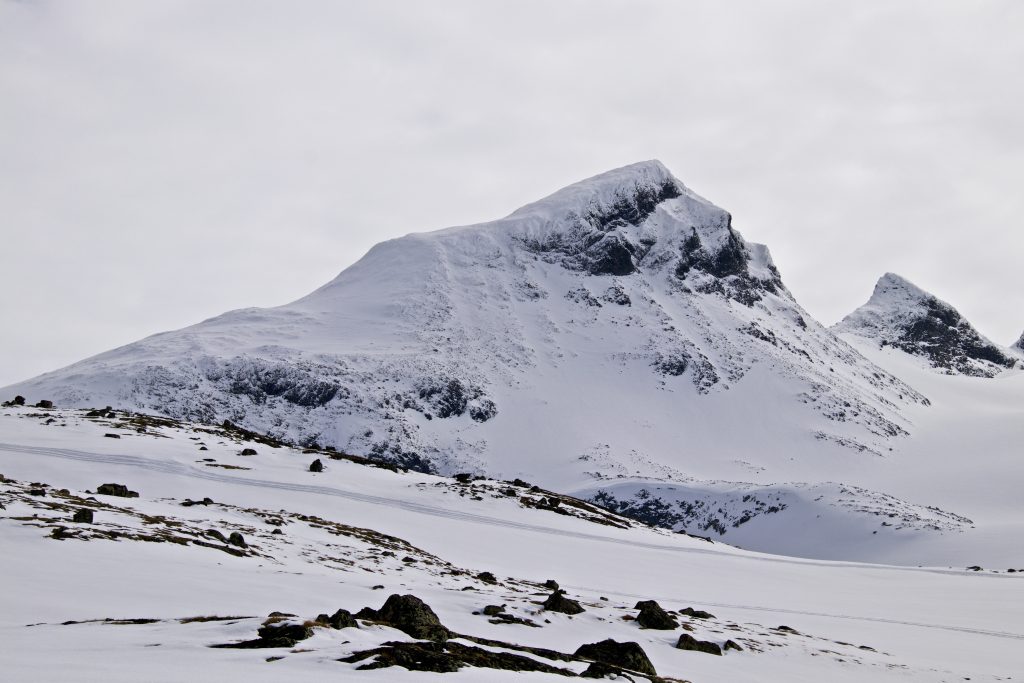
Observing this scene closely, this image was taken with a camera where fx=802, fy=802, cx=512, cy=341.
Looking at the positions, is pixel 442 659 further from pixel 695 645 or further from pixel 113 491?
pixel 113 491

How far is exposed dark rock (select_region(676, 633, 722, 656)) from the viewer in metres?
19.5

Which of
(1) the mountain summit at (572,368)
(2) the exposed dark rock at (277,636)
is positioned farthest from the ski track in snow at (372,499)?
(1) the mountain summit at (572,368)

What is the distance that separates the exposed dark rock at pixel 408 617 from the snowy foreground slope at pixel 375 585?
0.07 meters

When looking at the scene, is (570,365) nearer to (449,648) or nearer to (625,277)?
(625,277)

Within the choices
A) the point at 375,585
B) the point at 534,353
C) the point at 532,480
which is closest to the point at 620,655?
the point at 375,585

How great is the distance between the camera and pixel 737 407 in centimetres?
11562

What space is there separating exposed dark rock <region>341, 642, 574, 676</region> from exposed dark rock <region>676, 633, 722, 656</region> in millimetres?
7448

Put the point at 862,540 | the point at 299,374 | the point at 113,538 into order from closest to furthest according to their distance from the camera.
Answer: the point at 113,538 → the point at 862,540 → the point at 299,374

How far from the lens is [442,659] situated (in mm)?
10875

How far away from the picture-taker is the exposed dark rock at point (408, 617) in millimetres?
14266

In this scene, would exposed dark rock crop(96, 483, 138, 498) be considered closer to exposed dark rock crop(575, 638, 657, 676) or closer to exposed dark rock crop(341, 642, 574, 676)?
exposed dark rock crop(341, 642, 574, 676)

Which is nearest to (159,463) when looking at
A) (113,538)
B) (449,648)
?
(113,538)

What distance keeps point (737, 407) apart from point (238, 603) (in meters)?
106

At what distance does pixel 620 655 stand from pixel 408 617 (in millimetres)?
4050
